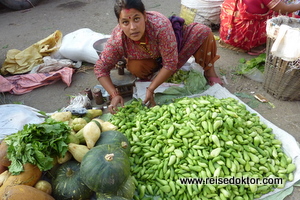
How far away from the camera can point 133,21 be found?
2.16 m

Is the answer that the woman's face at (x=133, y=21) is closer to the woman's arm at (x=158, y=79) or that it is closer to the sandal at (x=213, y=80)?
the woman's arm at (x=158, y=79)

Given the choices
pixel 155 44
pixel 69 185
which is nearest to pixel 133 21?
pixel 155 44

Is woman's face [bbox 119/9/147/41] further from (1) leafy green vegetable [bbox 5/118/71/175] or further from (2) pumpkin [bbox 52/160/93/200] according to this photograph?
(2) pumpkin [bbox 52/160/93/200]

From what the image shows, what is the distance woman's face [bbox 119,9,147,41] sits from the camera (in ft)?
6.90

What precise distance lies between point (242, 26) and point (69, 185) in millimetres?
3314

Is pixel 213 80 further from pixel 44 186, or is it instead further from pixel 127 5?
pixel 44 186

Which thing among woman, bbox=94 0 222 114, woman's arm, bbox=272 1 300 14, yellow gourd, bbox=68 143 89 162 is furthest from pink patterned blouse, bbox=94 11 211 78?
woman's arm, bbox=272 1 300 14

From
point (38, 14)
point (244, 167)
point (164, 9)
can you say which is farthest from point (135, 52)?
point (38, 14)

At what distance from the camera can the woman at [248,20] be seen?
3.32 metres

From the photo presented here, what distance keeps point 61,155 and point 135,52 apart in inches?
56.4

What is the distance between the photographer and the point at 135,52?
2740 millimetres

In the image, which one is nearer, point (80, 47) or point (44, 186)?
point (44, 186)

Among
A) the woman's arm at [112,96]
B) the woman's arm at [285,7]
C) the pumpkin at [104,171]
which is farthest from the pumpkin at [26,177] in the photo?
the woman's arm at [285,7]

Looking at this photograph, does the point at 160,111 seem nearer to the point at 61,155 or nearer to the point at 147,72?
the point at 147,72
